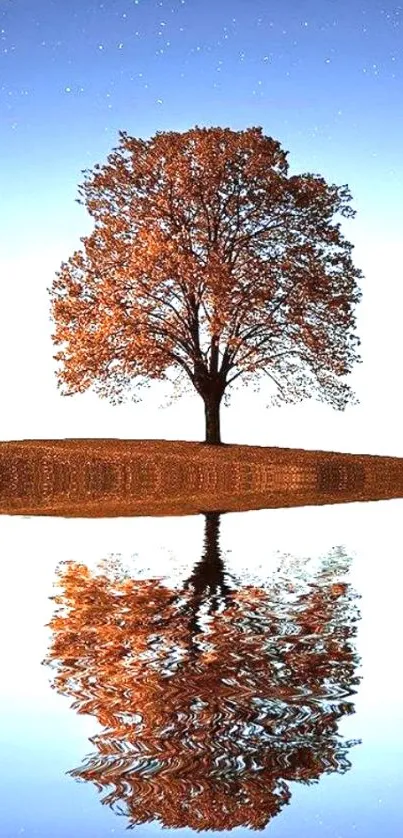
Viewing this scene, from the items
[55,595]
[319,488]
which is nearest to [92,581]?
[55,595]

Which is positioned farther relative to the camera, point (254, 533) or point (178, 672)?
point (254, 533)

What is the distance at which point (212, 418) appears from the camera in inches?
A: 1710

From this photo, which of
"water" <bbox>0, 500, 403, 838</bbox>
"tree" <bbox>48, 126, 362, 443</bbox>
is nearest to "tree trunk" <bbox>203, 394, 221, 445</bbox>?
"tree" <bbox>48, 126, 362, 443</bbox>

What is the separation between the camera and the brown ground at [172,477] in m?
28.6

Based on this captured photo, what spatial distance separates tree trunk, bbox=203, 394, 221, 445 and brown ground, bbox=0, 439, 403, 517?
0.50m

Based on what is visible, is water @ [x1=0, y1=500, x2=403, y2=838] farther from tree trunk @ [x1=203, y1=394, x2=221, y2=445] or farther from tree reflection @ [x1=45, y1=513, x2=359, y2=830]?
tree trunk @ [x1=203, y1=394, x2=221, y2=445]

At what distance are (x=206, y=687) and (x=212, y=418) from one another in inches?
1371

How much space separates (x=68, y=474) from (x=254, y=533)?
21.4m

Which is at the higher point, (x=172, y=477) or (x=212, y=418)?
(x=212, y=418)

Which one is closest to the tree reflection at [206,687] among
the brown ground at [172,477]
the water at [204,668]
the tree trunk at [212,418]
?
the water at [204,668]

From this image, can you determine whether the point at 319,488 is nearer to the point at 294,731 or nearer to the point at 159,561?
the point at 159,561

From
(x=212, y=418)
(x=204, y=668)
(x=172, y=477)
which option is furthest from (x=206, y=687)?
(x=212, y=418)

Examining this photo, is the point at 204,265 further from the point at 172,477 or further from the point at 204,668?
the point at 204,668

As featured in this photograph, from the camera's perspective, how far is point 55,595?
13.1 metres
